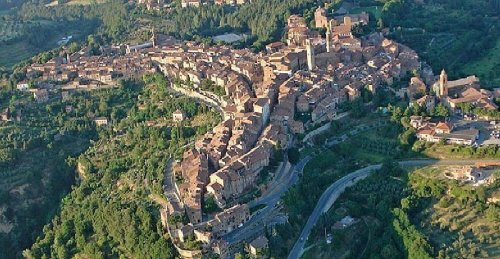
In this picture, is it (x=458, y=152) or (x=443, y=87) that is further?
(x=443, y=87)

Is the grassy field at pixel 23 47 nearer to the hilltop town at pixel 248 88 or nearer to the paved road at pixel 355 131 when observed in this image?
the hilltop town at pixel 248 88

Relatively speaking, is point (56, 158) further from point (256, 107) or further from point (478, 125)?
point (478, 125)

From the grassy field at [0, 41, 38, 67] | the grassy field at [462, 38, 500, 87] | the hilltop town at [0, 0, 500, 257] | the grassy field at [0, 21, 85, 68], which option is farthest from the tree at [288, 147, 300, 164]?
the grassy field at [0, 41, 38, 67]

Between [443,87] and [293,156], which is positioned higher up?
[443,87]

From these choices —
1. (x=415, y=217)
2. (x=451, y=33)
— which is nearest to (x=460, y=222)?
(x=415, y=217)

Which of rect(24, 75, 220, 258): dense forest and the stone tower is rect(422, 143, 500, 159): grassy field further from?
rect(24, 75, 220, 258): dense forest

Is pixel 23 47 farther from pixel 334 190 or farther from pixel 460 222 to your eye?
pixel 460 222
